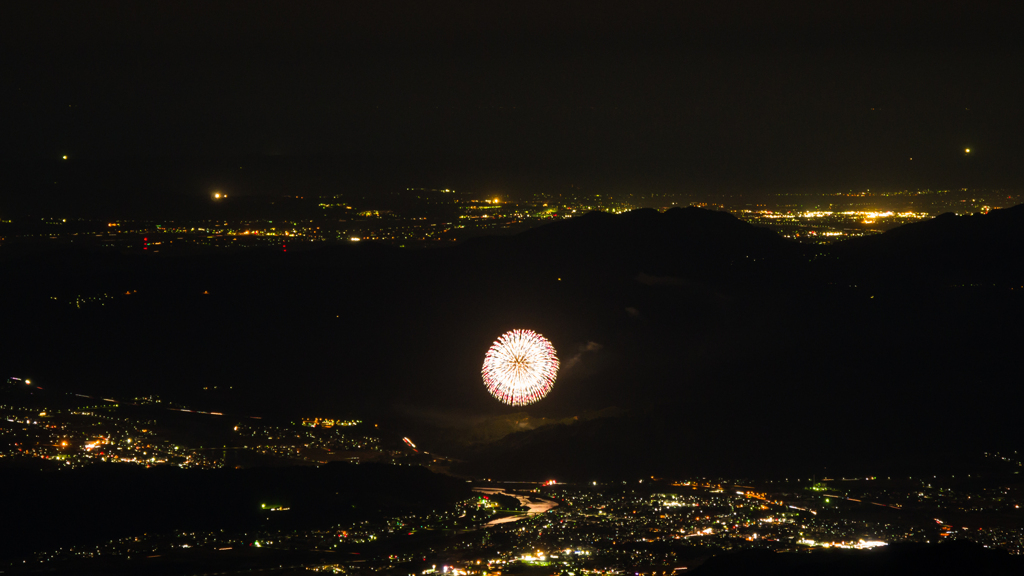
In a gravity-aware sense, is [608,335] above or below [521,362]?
below

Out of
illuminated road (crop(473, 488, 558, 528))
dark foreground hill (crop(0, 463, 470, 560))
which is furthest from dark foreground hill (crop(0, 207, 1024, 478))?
dark foreground hill (crop(0, 463, 470, 560))

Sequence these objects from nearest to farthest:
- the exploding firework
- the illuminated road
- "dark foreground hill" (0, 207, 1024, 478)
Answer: the illuminated road, the exploding firework, "dark foreground hill" (0, 207, 1024, 478)

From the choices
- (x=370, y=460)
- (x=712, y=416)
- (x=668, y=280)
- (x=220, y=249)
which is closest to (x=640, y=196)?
(x=668, y=280)

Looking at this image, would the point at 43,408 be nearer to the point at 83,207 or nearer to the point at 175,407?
the point at 175,407

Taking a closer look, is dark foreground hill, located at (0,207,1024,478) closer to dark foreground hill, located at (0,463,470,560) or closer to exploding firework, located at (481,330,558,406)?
exploding firework, located at (481,330,558,406)

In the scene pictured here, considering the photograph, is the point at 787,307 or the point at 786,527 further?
the point at 787,307

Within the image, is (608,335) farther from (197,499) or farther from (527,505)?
(197,499)

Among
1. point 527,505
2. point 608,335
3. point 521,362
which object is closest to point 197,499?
point 527,505

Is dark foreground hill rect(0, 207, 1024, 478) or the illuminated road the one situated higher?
dark foreground hill rect(0, 207, 1024, 478)

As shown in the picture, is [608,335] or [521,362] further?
[608,335]
